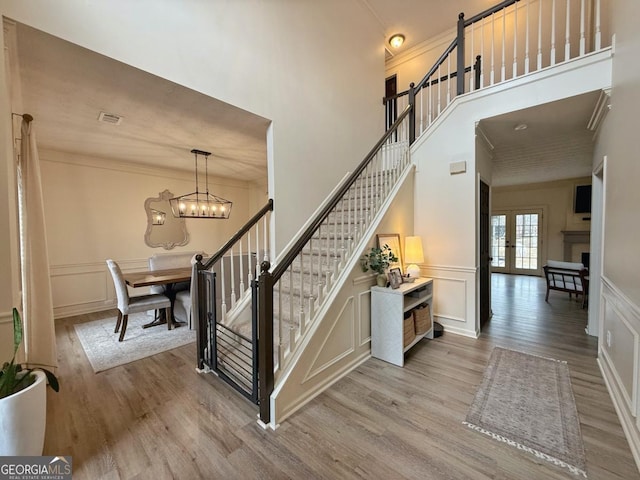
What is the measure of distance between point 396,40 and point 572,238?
685 centimetres

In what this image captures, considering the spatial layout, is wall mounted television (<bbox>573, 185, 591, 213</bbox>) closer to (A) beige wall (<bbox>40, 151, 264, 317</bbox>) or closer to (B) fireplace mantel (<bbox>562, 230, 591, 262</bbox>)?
(B) fireplace mantel (<bbox>562, 230, 591, 262</bbox>)

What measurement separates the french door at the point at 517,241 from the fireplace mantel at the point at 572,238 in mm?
613

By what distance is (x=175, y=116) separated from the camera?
304 centimetres

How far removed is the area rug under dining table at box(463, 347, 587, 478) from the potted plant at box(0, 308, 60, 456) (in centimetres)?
265

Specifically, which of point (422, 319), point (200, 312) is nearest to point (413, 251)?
point (422, 319)

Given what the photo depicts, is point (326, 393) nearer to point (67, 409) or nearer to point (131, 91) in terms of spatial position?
point (67, 409)

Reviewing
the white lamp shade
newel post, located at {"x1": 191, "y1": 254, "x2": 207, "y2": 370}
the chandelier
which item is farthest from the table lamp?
the chandelier

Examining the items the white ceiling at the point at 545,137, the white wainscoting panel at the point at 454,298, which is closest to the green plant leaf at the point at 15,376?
the white wainscoting panel at the point at 454,298

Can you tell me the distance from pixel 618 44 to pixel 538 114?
79cm

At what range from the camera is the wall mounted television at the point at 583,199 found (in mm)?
6746

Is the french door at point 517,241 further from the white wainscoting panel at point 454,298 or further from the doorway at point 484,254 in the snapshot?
the white wainscoting panel at point 454,298

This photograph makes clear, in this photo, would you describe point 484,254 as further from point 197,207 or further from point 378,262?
point 197,207

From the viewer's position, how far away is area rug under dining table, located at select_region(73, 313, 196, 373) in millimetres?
2857

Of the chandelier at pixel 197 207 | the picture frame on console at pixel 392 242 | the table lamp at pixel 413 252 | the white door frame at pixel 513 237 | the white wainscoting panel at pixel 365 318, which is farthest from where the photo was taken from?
the white door frame at pixel 513 237
